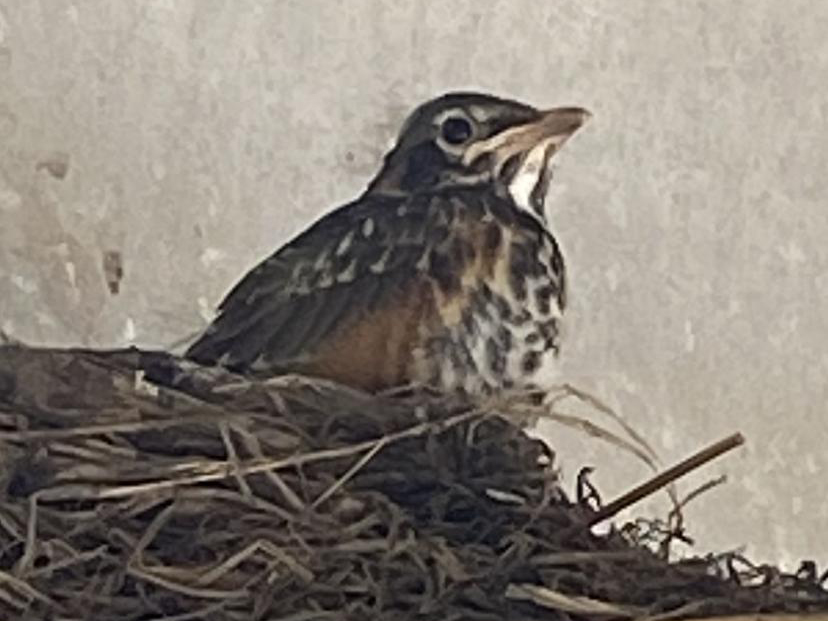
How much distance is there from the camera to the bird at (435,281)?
2062 millimetres

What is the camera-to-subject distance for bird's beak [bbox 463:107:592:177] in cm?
221

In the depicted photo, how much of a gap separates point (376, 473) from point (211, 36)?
81 cm

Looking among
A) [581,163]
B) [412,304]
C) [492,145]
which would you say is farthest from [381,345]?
[581,163]

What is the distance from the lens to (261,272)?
7.20 ft

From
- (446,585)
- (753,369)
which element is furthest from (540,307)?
(753,369)

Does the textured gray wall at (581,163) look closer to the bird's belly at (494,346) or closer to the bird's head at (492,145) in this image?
the bird's head at (492,145)

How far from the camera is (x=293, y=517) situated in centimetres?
177

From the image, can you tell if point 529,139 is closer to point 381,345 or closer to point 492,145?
point 492,145

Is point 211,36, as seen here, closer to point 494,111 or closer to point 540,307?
point 494,111

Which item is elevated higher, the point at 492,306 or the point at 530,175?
the point at 530,175

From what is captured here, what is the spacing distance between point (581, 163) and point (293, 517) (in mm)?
907

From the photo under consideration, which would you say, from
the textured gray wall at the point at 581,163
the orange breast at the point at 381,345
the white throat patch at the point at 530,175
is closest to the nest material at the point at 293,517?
the orange breast at the point at 381,345

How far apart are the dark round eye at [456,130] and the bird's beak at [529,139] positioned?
13 mm

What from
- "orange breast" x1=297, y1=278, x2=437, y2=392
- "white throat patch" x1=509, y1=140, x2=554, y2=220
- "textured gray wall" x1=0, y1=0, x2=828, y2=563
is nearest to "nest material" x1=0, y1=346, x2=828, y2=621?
"orange breast" x1=297, y1=278, x2=437, y2=392
